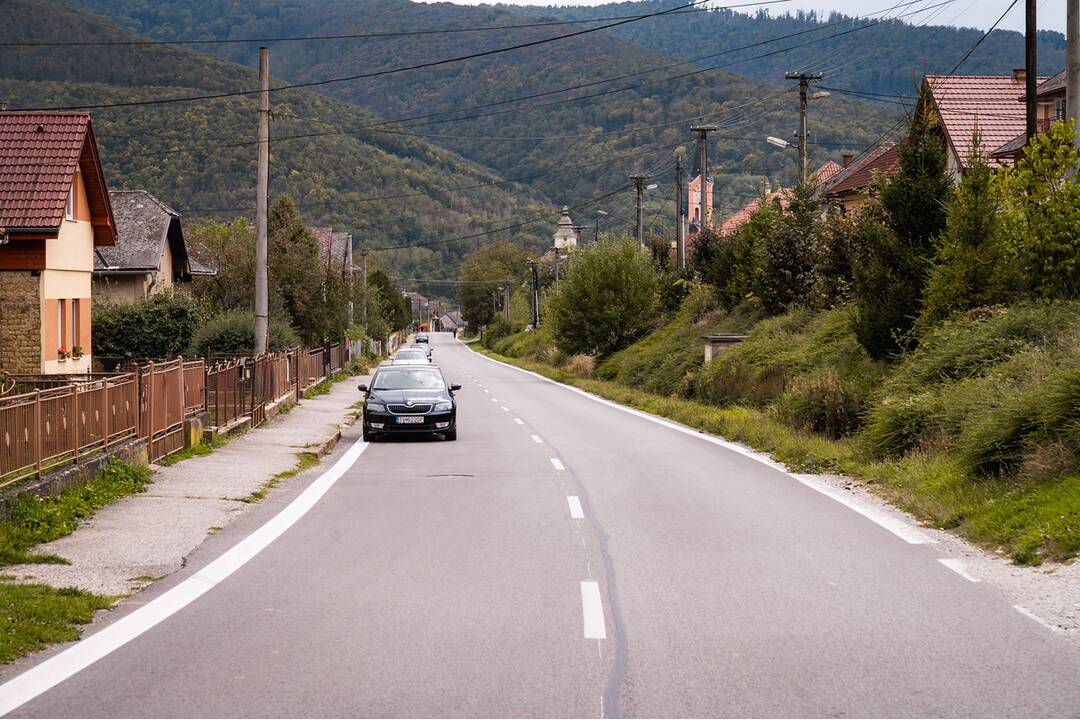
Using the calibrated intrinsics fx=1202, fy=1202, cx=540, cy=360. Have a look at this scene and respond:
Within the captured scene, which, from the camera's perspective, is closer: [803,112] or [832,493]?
[832,493]

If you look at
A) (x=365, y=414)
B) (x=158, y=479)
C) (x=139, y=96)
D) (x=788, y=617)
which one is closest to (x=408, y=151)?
(x=139, y=96)

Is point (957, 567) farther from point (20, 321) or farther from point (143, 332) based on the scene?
point (143, 332)

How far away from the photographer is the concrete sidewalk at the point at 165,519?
873 cm

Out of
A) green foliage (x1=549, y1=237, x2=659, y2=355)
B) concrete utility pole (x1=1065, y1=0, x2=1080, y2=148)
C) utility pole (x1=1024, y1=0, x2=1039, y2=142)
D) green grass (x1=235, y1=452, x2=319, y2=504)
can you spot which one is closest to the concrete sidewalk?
green grass (x1=235, y1=452, x2=319, y2=504)

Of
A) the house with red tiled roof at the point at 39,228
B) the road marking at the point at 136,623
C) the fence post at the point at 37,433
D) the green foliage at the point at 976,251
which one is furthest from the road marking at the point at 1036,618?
the house with red tiled roof at the point at 39,228

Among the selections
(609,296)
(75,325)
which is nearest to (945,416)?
(75,325)

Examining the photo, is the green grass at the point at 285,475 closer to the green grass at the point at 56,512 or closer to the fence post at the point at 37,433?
the green grass at the point at 56,512

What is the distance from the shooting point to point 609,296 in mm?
49594

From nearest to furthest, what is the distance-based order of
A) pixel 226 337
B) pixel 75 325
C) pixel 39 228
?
pixel 39 228 < pixel 75 325 < pixel 226 337

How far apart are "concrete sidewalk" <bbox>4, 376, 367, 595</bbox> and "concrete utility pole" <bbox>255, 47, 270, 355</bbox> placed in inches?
282

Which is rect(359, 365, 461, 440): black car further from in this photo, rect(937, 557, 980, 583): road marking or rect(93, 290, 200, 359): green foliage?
rect(93, 290, 200, 359): green foliage

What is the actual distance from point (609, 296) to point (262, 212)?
955 inches

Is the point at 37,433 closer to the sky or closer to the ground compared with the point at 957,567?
closer to the sky

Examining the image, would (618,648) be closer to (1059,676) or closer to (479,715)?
(479,715)
